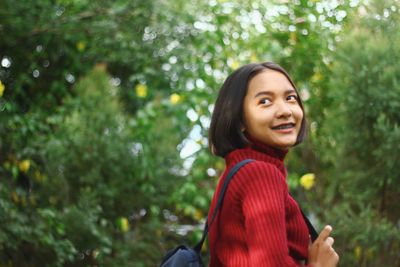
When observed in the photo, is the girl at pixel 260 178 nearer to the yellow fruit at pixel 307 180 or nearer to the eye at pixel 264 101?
the eye at pixel 264 101

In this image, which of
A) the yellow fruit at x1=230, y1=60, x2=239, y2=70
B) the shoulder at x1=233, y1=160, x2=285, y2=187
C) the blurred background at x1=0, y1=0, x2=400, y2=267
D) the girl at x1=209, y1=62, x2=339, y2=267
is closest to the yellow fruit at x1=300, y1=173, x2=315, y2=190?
the blurred background at x1=0, y1=0, x2=400, y2=267

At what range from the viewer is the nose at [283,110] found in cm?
207

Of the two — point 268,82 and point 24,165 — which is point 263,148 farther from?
point 24,165

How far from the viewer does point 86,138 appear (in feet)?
16.3

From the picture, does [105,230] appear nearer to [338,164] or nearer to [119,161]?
[119,161]

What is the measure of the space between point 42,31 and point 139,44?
28.8 inches

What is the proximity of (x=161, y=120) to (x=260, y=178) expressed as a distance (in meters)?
3.35

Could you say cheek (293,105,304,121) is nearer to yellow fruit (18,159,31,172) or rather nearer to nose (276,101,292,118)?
nose (276,101,292,118)

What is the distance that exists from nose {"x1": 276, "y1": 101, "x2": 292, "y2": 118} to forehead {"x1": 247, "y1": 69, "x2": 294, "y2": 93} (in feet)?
0.13

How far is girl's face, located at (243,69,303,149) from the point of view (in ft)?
6.79

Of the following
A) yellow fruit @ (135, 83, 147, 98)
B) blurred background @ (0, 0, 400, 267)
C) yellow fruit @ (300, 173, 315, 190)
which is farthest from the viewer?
yellow fruit @ (135, 83, 147, 98)

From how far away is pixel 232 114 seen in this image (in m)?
2.10

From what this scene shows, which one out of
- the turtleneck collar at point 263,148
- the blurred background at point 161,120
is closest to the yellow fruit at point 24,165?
the blurred background at point 161,120

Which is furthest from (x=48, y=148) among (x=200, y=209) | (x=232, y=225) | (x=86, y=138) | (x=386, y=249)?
(x=232, y=225)
